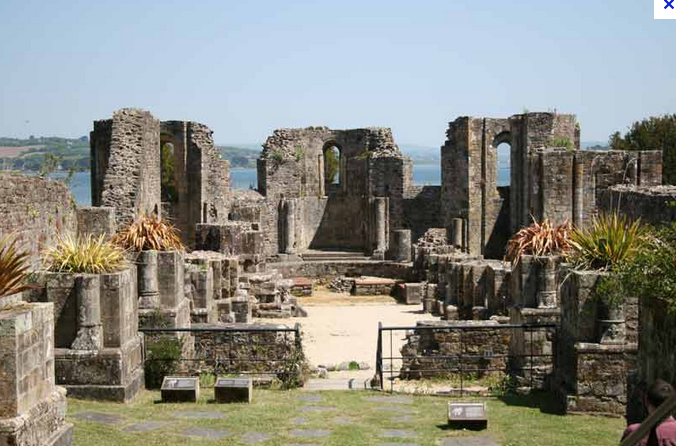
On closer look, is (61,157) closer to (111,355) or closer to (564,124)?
(111,355)

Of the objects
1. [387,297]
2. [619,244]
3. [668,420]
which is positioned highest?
[619,244]

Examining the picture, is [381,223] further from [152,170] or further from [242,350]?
[242,350]

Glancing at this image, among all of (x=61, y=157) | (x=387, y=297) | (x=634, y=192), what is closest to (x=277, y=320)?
(x=387, y=297)

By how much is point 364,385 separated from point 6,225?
6121 mm

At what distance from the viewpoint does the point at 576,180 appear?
3544cm

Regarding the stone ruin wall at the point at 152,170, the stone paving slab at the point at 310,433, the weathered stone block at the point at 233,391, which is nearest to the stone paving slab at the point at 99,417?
the weathered stone block at the point at 233,391

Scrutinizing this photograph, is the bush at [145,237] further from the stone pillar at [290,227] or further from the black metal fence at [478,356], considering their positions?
the stone pillar at [290,227]

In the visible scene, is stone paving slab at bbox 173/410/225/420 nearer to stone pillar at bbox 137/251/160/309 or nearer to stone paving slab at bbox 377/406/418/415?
stone paving slab at bbox 377/406/418/415

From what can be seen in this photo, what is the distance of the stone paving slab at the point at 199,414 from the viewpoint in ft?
40.8

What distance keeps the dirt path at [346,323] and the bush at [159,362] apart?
20.8 feet

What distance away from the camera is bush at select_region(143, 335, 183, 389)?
582 inches

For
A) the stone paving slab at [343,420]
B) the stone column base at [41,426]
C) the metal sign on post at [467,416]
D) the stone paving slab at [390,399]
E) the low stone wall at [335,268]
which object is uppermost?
the stone column base at [41,426]

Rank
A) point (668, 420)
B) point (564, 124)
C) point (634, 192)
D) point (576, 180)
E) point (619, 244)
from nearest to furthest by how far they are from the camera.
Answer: point (668, 420) → point (619, 244) → point (634, 192) → point (576, 180) → point (564, 124)

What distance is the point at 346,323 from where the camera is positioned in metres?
28.6
